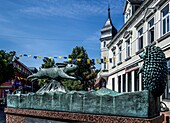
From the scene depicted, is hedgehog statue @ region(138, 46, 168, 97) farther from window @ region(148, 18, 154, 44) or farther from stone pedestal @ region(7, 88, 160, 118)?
window @ region(148, 18, 154, 44)

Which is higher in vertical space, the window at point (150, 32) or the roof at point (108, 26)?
the roof at point (108, 26)

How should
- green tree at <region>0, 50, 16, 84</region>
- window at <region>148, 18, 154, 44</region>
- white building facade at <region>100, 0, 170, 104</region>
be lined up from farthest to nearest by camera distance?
green tree at <region>0, 50, 16, 84</region> → window at <region>148, 18, 154, 44</region> → white building facade at <region>100, 0, 170, 104</region>

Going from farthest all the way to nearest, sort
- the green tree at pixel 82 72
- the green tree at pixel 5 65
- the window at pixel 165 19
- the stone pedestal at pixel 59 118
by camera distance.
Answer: the green tree at pixel 5 65
the green tree at pixel 82 72
the window at pixel 165 19
the stone pedestal at pixel 59 118

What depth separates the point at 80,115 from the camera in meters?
5.89

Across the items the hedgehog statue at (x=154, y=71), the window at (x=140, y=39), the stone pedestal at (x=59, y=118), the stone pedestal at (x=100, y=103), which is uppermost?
the window at (x=140, y=39)

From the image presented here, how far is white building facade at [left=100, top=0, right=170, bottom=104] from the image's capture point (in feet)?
48.2

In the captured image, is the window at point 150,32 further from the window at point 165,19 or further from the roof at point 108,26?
the roof at point 108,26

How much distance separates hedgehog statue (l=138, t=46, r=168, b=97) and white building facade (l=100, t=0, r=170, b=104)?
9038 mm

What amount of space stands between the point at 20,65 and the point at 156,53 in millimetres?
51640

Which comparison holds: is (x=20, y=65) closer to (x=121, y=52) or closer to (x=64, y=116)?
(x=121, y=52)

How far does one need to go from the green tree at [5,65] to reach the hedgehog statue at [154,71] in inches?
961

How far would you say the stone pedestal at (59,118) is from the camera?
5137mm

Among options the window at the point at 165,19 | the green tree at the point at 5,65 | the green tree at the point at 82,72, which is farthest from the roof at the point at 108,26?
the window at the point at 165,19

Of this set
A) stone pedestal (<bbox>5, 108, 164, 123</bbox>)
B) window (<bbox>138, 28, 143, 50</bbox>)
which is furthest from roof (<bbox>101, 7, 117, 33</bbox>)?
stone pedestal (<bbox>5, 108, 164, 123</bbox>)
